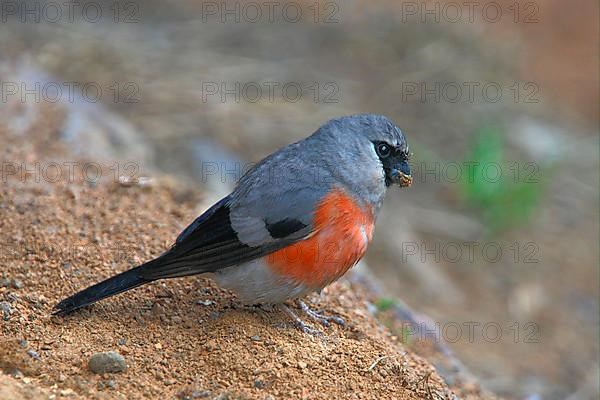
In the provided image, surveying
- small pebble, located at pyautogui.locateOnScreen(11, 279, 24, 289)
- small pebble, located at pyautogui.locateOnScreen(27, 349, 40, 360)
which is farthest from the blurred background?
small pebble, located at pyautogui.locateOnScreen(27, 349, 40, 360)

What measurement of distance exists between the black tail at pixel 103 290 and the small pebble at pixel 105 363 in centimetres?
50

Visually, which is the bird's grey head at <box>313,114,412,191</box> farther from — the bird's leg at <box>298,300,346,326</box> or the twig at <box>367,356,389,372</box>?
the twig at <box>367,356,389,372</box>

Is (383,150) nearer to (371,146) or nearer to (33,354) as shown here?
(371,146)

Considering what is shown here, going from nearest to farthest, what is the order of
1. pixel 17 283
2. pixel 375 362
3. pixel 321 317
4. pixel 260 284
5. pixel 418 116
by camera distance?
pixel 375 362 < pixel 260 284 < pixel 17 283 < pixel 321 317 < pixel 418 116

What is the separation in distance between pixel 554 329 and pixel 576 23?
6.18m

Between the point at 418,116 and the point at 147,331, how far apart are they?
6.06 meters

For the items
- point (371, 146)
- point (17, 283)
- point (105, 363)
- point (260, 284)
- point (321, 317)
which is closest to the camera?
point (105, 363)

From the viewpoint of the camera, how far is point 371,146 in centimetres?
538

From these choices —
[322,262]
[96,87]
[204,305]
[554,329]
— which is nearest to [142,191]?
[204,305]

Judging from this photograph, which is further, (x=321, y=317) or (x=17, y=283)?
(x=321, y=317)

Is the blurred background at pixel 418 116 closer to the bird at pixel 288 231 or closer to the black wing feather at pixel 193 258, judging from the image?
the bird at pixel 288 231

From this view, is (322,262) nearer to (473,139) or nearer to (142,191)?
(142,191)

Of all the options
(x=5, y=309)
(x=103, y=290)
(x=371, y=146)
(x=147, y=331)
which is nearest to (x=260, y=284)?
(x=147, y=331)

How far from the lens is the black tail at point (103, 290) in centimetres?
480
